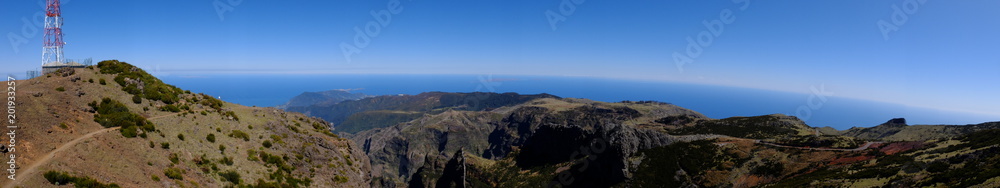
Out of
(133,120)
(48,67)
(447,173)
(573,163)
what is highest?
(48,67)

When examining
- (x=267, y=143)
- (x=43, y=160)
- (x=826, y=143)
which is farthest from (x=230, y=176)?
(x=826, y=143)

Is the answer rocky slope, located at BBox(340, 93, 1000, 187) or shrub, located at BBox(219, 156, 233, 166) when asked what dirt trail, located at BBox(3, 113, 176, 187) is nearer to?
shrub, located at BBox(219, 156, 233, 166)

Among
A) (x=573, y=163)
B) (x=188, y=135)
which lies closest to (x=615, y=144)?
(x=573, y=163)

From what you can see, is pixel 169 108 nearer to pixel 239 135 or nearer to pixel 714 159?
pixel 239 135

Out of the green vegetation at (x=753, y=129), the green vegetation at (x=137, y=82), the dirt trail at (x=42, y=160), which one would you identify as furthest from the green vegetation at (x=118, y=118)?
the green vegetation at (x=753, y=129)

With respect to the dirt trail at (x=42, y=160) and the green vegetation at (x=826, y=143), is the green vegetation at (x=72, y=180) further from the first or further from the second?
the green vegetation at (x=826, y=143)

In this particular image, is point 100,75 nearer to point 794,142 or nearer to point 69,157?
point 69,157

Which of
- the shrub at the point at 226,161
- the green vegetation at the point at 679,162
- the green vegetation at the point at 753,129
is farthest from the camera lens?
the green vegetation at the point at 753,129
